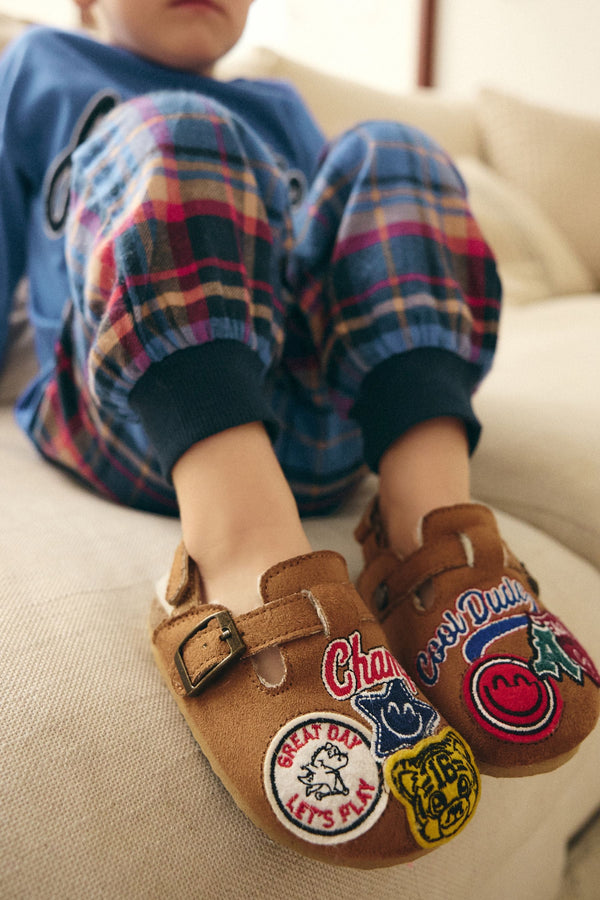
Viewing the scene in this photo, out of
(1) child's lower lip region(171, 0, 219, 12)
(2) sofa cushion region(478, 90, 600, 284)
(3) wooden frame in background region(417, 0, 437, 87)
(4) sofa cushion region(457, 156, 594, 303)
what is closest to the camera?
(1) child's lower lip region(171, 0, 219, 12)

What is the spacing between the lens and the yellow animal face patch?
0.27 meters

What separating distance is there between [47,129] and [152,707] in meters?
0.53

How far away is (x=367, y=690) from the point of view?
0.31m

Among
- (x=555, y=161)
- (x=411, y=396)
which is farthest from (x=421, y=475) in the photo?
(x=555, y=161)

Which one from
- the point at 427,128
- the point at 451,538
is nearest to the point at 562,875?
the point at 451,538

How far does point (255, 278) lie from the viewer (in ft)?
1.32

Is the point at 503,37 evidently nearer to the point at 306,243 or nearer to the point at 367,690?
the point at 306,243

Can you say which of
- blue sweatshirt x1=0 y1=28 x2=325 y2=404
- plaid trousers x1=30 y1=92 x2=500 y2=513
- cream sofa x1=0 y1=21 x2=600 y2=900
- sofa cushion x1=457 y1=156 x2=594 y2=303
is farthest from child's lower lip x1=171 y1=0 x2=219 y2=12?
sofa cushion x1=457 y1=156 x2=594 y2=303

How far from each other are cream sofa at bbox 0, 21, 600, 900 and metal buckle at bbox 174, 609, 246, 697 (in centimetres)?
2

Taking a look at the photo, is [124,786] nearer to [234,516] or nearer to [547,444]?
[234,516]

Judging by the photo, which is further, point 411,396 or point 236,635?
point 411,396

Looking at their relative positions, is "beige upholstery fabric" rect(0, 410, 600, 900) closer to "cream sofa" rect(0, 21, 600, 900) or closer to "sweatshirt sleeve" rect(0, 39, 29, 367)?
"cream sofa" rect(0, 21, 600, 900)

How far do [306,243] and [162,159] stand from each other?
0.13 m

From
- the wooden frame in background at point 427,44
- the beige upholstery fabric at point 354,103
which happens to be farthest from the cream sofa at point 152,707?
the wooden frame in background at point 427,44
